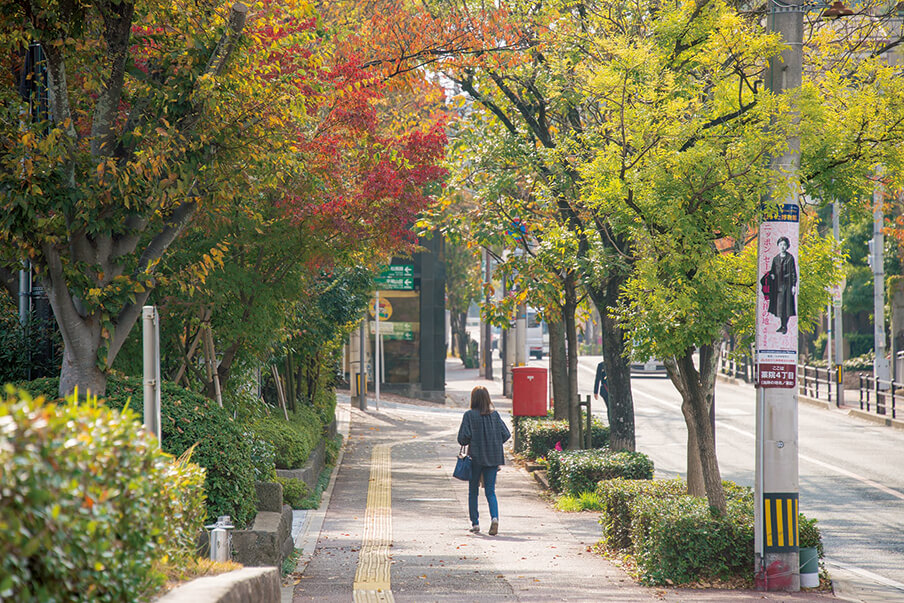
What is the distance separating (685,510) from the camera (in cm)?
924

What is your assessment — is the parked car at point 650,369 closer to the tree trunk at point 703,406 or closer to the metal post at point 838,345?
the metal post at point 838,345

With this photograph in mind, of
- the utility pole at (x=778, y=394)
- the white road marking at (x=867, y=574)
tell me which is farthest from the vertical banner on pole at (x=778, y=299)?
the white road marking at (x=867, y=574)

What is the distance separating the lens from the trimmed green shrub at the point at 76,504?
2.69 metres

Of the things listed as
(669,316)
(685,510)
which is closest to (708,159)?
(669,316)

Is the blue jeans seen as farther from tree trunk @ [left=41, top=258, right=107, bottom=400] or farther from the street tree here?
tree trunk @ [left=41, top=258, right=107, bottom=400]

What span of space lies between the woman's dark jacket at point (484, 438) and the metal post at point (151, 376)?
20.3ft

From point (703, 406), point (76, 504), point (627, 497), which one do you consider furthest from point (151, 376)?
point (627, 497)

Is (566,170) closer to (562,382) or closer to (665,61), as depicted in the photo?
(665,61)

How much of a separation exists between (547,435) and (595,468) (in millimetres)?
4541

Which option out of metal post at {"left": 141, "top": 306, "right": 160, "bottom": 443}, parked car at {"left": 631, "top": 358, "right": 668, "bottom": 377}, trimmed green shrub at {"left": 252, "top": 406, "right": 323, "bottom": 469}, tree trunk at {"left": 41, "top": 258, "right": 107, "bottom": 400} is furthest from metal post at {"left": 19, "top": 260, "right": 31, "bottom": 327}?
parked car at {"left": 631, "top": 358, "right": 668, "bottom": 377}

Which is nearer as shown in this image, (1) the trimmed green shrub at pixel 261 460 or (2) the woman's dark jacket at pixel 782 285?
(2) the woman's dark jacket at pixel 782 285

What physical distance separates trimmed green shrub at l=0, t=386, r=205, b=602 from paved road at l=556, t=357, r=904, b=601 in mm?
7365

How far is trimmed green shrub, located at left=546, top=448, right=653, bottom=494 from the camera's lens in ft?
44.8

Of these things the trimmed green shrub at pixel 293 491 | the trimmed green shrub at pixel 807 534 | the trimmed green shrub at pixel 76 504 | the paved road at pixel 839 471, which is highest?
the trimmed green shrub at pixel 76 504
